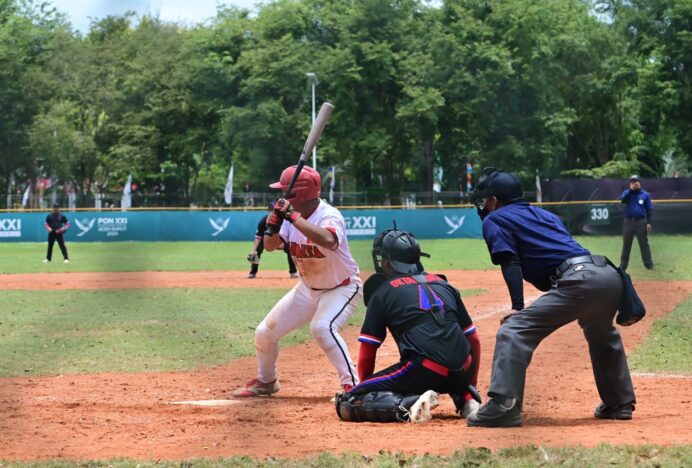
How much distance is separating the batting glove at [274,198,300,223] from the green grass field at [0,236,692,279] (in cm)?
1314

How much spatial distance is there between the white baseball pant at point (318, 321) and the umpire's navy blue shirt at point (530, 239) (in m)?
1.63

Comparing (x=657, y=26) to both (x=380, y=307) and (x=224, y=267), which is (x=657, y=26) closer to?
(x=224, y=267)

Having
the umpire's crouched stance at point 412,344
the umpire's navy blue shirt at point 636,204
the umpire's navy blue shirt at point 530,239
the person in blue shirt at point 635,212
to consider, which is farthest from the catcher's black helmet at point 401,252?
the umpire's navy blue shirt at point 636,204

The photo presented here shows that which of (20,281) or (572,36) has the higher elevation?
(572,36)

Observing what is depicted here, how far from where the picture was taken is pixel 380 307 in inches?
240

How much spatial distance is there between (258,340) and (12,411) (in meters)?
1.79

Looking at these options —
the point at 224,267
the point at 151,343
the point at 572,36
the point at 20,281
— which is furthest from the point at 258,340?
the point at 572,36

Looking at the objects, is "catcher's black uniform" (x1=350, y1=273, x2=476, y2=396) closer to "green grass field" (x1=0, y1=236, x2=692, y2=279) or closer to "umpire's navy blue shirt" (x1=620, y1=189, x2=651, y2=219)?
"umpire's navy blue shirt" (x1=620, y1=189, x2=651, y2=219)

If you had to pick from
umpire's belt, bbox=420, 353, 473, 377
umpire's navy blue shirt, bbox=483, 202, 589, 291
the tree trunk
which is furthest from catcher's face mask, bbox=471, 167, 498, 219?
the tree trunk

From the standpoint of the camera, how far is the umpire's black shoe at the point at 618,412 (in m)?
6.00

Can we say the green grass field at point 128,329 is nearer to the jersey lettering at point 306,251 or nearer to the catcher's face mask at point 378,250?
the jersey lettering at point 306,251

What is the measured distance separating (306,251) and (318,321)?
1.67ft

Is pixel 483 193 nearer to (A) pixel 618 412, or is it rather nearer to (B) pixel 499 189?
(B) pixel 499 189

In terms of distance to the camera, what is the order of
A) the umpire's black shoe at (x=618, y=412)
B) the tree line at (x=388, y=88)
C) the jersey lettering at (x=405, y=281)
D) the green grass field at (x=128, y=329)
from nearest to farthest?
the umpire's black shoe at (x=618, y=412) → the jersey lettering at (x=405, y=281) → the green grass field at (x=128, y=329) → the tree line at (x=388, y=88)
